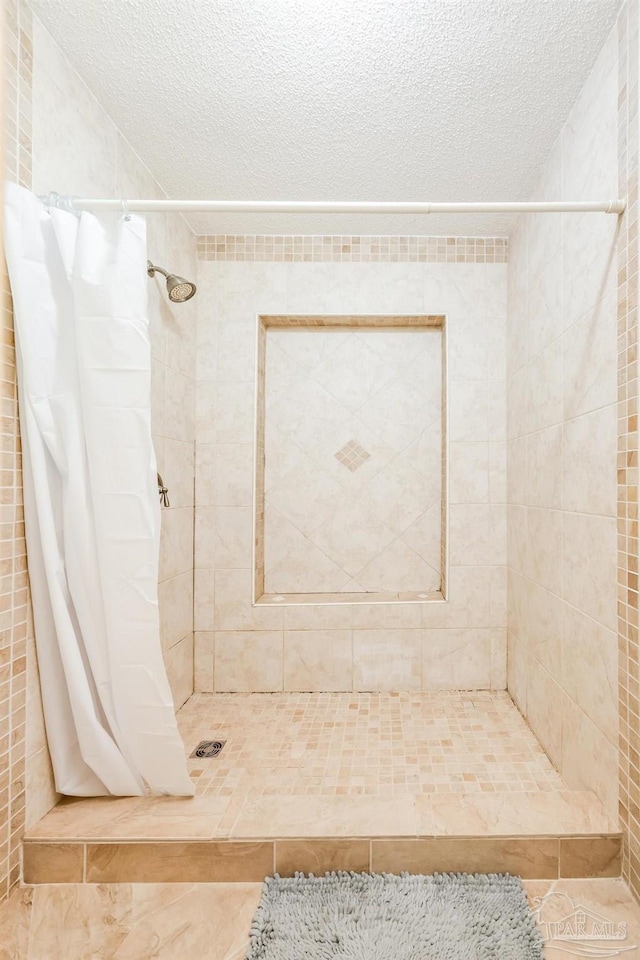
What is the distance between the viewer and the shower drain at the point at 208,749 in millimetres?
1935

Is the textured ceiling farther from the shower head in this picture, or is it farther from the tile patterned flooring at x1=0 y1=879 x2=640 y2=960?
the tile patterned flooring at x1=0 y1=879 x2=640 y2=960

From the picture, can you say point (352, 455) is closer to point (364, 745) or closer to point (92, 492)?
point (364, 745)

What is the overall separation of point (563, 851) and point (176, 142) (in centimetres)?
257

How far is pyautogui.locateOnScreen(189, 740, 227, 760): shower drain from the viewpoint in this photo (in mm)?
1935

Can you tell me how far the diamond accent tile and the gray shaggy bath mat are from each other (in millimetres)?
1704

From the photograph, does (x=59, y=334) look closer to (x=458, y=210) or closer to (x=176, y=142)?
(x=176, y=142)

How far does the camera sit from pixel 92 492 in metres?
1.45

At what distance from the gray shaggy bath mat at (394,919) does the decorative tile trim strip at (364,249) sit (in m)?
2.42

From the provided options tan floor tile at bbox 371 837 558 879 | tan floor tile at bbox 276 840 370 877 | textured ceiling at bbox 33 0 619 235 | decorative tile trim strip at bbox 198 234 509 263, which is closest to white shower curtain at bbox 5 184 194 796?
tan floor tile at bbox 276 840 370 877

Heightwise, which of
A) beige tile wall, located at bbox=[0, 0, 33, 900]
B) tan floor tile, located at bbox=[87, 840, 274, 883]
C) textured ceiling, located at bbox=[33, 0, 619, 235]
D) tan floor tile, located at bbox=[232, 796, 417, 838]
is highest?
textured ceiling, located at bbox=[33, 0, 619, 235]

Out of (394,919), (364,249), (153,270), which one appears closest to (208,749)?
(394,919)

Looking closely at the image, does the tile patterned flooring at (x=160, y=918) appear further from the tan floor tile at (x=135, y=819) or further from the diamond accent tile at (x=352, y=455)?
the diamond accent tile at (x=352, y=455)

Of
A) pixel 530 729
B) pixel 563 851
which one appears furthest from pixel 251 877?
pixel 530 729

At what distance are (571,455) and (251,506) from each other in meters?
1.42
